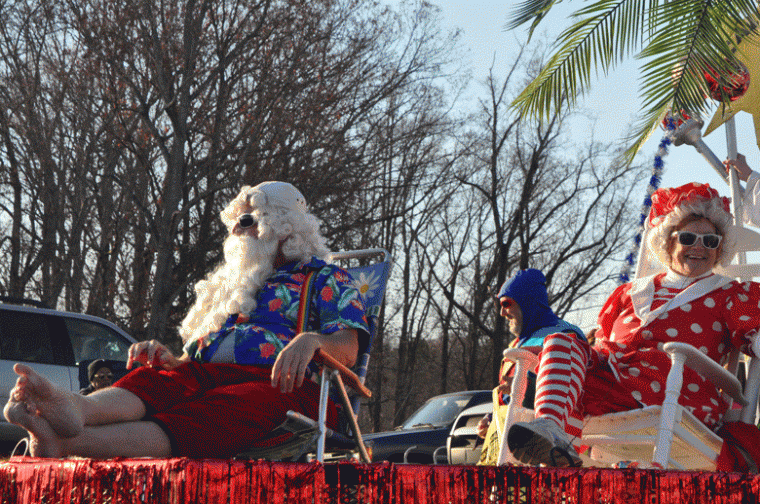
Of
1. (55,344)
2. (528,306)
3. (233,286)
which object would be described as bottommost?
(233,286)

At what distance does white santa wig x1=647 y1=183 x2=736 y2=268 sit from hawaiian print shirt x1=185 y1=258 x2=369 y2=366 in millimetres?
1464

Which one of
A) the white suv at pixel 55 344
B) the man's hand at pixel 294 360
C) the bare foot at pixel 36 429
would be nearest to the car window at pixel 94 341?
the white suv at pixel 55 344

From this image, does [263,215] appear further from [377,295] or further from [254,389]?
[377,295]

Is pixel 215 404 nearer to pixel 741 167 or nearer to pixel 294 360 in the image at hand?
pixel 294 360

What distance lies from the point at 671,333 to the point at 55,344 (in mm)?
6493

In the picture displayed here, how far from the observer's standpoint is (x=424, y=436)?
9406mm

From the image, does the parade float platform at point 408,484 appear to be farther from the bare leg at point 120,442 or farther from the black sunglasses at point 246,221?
the black sunglasses at point 246,221

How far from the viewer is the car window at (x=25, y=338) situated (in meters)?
7.77

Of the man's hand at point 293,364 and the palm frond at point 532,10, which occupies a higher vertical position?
the palm frond at point 532,10

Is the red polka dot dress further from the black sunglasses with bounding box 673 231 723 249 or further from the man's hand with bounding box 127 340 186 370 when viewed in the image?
the man's hand with bounding box 127 340 186 370

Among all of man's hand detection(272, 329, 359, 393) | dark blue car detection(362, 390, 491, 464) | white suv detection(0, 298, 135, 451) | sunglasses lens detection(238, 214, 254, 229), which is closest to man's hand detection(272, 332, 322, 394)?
man's hand detection(272, 329, 359, 393)

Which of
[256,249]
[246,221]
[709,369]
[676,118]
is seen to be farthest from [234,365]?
[676,118]

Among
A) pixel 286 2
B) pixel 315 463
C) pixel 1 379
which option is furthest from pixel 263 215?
pixel 286 2

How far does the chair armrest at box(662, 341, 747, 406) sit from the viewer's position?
9.44ft
